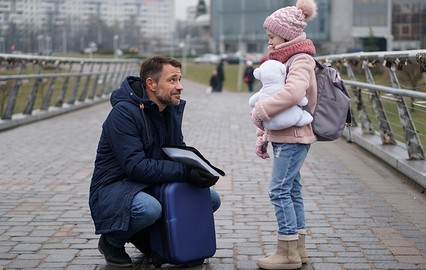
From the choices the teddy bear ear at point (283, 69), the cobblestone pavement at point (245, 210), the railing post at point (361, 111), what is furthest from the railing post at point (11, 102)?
the teddy bear ear at point (283, 69)

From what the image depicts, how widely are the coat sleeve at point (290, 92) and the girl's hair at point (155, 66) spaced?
64 centimetres

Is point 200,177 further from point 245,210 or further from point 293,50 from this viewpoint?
point 245,210

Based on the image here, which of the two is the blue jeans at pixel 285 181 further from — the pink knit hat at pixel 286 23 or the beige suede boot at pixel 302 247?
the pink knit hat at pixel 286 23

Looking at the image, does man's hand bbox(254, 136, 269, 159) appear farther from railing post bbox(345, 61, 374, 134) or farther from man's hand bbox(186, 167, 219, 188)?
railing post bbox(345, 61, 374, 134)

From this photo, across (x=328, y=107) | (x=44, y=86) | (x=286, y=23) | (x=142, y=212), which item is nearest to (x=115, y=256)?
(x=142, y=212)

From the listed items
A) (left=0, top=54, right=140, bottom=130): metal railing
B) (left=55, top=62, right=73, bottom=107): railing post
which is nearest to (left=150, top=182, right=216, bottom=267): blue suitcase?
(left=0, top=54, right=140, bottom=130): metal railing

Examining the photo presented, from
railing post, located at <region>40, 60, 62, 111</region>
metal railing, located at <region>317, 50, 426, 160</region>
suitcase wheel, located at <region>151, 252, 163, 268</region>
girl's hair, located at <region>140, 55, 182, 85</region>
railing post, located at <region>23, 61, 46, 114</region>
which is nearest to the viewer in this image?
suitcase wheel, located at <region>151, 252, 163, 268</region>

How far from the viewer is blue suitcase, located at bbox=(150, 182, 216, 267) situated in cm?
518

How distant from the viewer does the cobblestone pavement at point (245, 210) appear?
18.8 ft

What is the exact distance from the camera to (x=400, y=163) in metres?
9.54

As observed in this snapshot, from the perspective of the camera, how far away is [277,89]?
5.18m

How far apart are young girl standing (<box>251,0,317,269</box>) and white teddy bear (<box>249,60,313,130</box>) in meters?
0.06

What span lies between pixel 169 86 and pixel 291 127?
0.81m

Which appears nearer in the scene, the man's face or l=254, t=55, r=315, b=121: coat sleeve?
l=254, t=55, r=315, b=121: coat sleeve
